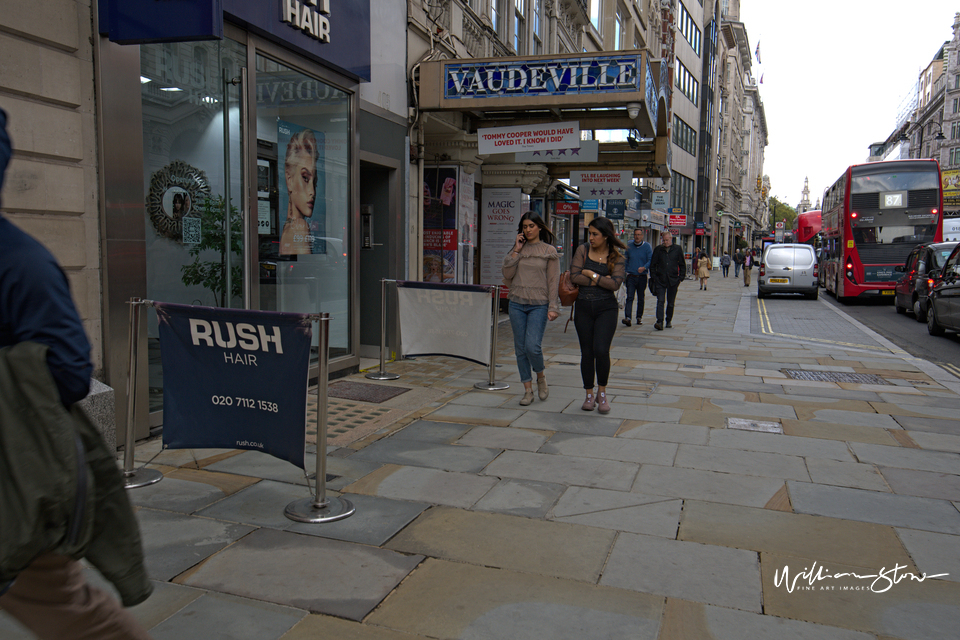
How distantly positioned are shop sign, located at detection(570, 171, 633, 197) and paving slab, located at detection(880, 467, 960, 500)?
10529 mm

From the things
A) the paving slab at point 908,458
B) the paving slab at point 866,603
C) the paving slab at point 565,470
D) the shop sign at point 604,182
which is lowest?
the paving slab at point 866,603

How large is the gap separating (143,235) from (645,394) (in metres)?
4.92

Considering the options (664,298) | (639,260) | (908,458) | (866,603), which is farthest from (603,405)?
(664,298)

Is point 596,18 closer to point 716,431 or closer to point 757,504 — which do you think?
point 716,431

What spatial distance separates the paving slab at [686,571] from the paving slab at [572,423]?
2.25m

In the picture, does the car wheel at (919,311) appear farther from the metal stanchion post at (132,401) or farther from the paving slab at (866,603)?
the metal stanchion post at (132,401)

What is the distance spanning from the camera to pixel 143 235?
5.24 metres

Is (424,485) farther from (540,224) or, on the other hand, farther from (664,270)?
(664,270)

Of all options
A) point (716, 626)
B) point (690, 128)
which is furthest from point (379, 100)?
point (690, 128)

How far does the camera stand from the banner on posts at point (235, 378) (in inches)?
148

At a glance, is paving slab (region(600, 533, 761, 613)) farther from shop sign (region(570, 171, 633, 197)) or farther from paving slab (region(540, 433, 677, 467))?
shop sign (region(570, 171, 633, 197))

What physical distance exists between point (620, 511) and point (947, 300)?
1114 cm

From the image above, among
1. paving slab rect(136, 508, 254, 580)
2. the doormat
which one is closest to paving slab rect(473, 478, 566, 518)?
paving slab rect(136, 508, 254, 580)

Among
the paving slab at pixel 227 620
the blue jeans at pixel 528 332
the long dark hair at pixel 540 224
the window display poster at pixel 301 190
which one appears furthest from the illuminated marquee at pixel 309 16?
the paving slab at pixel 227 620
